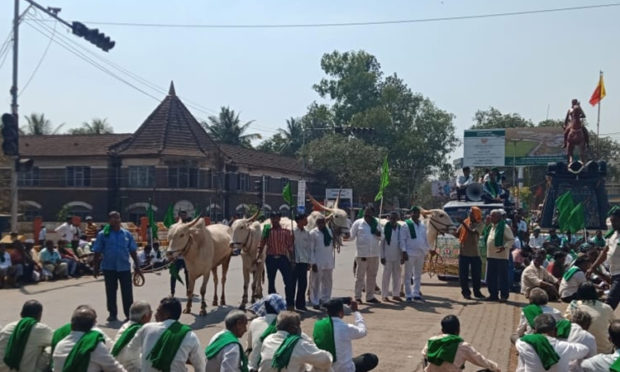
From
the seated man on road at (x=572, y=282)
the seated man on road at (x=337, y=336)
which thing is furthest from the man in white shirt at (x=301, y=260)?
the seated man on road at (x=337, y=336)

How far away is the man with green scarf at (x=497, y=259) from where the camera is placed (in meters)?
14.2

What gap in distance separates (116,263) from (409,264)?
231 inches

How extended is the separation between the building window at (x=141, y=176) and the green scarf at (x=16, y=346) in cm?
3969

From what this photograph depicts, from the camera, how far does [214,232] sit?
14711 millimetres

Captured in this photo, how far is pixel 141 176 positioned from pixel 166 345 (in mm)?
40916

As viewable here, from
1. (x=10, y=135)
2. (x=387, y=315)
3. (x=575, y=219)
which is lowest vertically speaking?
(x=387, y=315)

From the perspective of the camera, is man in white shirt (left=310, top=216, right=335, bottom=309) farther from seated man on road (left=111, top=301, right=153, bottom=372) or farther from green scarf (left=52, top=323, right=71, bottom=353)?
green scarf (left=52, top=323, right=71, bottom=353)

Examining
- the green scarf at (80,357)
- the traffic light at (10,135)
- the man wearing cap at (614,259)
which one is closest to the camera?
the green scarf at (80,357)

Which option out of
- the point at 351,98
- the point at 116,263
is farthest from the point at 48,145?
the point at 116,263

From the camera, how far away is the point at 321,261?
538 inches

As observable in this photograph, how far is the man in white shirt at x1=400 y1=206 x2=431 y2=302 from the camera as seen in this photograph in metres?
14.6

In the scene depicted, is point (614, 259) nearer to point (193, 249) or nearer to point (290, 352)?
point (290, 352)

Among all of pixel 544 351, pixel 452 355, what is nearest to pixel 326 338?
pixel 452 355

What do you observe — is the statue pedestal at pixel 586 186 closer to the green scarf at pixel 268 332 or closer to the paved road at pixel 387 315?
the paved road at pixel 387 315
